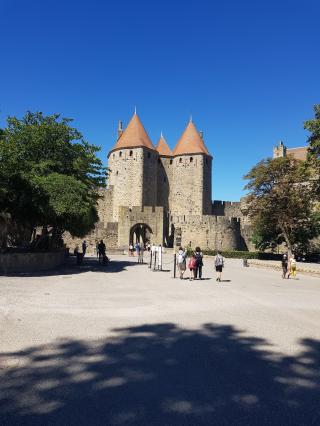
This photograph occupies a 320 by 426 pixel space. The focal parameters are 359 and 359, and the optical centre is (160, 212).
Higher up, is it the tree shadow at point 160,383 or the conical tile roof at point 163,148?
the conical tile roof at point 163,148

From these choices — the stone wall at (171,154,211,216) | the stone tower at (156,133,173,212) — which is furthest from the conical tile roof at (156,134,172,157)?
the stone wall at (171,154,211,216)

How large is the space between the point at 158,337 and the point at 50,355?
170 centimetres

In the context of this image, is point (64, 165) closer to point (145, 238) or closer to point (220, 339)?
point (220, 339)

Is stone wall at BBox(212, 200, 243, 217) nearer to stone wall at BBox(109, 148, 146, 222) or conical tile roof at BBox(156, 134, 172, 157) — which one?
conical tile roof at BBox(156, 134, 172, 157)

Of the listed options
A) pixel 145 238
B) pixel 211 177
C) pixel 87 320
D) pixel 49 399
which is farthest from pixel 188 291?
pixel 211 177

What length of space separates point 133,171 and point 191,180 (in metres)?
8.28

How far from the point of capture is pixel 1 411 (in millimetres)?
3129

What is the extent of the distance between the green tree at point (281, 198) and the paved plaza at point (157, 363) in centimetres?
2028

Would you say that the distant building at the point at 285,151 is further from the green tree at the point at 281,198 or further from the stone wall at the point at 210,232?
the green tree at the point at 281,198

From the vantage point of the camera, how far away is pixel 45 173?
17.9 meters

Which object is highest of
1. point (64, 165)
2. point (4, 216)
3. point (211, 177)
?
point (211, 177)

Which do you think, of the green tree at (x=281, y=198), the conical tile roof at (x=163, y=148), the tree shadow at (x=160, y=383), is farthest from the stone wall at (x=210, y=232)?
the tree shadow at (x=160, y=383)

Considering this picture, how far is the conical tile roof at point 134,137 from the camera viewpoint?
158 feet

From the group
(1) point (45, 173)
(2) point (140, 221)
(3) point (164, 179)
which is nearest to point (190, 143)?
(3) point (164, 179)
